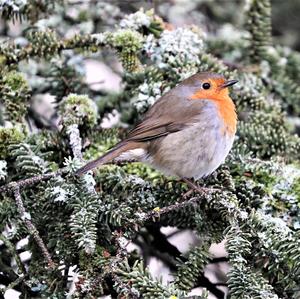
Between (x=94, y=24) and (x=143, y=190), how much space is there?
118cm

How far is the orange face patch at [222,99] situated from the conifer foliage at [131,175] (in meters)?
0.06

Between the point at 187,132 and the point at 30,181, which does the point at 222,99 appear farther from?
the point at 30,181

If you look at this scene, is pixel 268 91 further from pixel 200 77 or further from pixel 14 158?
pixel 14 158

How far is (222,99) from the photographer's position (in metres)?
2.97

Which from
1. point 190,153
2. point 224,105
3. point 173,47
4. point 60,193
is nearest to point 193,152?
point 190,153

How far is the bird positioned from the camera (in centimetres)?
268

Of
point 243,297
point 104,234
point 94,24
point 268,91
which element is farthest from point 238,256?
point 94,24

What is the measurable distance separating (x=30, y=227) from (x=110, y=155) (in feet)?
1.63

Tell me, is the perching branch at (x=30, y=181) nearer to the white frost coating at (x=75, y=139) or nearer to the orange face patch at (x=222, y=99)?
the white frost coating at (x=75, y=139)

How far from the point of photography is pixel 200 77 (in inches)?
113

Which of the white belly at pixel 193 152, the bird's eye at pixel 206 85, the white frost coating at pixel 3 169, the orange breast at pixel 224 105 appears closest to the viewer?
the white frost coating at pixel 3 169

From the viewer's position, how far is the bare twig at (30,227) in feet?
6.70

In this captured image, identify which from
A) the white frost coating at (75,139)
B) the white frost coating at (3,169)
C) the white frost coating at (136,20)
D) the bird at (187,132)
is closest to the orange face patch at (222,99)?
the bird at (187,132)

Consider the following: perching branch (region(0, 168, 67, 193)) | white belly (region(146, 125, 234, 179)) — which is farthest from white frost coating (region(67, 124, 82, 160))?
white belly (region(146, 125, 234, 179))
